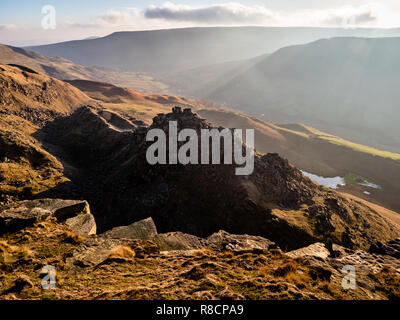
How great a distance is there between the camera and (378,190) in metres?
48.5

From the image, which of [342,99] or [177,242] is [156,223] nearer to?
[177,242]

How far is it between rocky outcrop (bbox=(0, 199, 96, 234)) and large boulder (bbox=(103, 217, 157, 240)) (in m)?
1.43

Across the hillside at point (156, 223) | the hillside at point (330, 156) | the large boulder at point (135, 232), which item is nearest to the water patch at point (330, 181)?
the hillside at point (330, 156)

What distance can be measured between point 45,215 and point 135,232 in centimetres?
427

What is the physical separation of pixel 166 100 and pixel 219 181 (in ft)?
313

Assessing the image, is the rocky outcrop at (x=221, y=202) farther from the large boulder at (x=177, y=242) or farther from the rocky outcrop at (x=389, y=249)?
the large boulder at (x=177, y=242)

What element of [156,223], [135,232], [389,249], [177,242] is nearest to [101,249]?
[135,232]

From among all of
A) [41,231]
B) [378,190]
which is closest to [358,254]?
[41,231]

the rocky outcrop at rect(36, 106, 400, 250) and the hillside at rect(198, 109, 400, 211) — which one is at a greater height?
the rocky outcrop at rect(36, 106, 400, 250)

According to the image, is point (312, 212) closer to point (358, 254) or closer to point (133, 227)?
point (358, 254)

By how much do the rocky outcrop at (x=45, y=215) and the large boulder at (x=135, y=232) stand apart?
1431 mm

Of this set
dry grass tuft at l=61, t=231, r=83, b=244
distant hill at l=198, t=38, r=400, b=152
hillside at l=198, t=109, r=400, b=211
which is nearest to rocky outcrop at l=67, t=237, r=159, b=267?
dry grass tuft at l=61, t=231, r=83, b=244

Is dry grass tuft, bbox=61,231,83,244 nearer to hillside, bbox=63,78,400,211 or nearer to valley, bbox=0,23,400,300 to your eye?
valley, bbox=0,23,400,300

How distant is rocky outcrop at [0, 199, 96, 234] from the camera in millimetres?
9375
